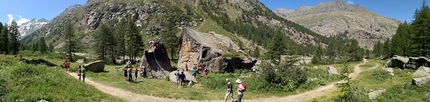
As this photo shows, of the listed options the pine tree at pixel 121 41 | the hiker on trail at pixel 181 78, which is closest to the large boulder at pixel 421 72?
the hiker on trail at pixel 181 78

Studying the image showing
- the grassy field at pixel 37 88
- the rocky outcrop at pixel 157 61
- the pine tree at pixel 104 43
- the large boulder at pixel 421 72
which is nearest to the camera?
the grassy field at pixel 37 88

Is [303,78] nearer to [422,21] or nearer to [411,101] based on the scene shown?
[411,101]

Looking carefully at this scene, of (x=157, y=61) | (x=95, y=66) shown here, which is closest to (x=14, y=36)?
(x=95, y=66)

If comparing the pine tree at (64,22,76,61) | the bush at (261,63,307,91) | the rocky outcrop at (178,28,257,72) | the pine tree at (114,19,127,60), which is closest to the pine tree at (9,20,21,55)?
the pine tree at (64,22,76,61)

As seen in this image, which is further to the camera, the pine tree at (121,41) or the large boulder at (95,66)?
the pine tree at (121,41)

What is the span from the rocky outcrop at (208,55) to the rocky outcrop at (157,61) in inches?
232

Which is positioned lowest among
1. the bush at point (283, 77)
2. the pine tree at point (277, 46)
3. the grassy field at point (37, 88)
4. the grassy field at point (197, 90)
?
the grassy field at point (197, 90)

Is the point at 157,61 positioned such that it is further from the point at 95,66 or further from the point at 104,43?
the point at 104,43

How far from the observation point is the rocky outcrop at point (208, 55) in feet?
125

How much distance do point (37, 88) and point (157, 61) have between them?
1996 centimetres

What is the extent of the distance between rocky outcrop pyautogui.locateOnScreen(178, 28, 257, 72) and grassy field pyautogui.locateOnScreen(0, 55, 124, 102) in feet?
76.9

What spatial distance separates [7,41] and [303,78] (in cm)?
9965

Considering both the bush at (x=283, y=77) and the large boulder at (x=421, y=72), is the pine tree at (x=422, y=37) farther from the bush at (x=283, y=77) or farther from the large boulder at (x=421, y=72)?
the bush at (x=283, y=77)

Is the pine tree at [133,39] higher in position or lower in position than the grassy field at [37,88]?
higher
